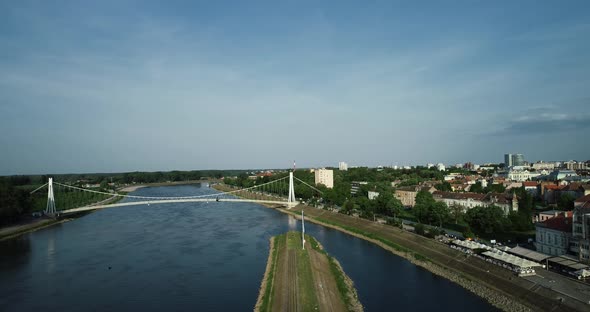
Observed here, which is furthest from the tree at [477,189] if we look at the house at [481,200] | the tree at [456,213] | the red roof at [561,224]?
the red roof at [561,224]

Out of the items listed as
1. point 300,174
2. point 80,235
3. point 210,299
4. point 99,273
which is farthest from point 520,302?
point 300,174

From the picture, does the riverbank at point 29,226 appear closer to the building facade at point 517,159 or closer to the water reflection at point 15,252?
the water reflection at point 15,252

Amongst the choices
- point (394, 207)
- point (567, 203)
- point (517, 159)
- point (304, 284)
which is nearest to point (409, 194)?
Answer: point (394, 207)

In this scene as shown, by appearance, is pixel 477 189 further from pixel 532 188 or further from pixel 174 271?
pixel 174 271

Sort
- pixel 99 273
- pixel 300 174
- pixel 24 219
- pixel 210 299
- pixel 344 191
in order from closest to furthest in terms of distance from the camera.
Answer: pixel 210 299, pixel 99 273, pixel 24 219, pixel 344 191, pixel 300 174

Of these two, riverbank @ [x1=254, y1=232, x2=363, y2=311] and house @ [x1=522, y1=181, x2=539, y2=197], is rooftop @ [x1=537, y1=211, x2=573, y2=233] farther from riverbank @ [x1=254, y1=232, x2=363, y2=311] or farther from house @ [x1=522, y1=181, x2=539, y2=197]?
house @ [x1=522, y1=181, x2=539, y2=197]

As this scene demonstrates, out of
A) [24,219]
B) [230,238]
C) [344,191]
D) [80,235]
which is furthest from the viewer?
[344,191]

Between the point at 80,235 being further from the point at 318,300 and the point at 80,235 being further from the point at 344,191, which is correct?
the point at 344,191
